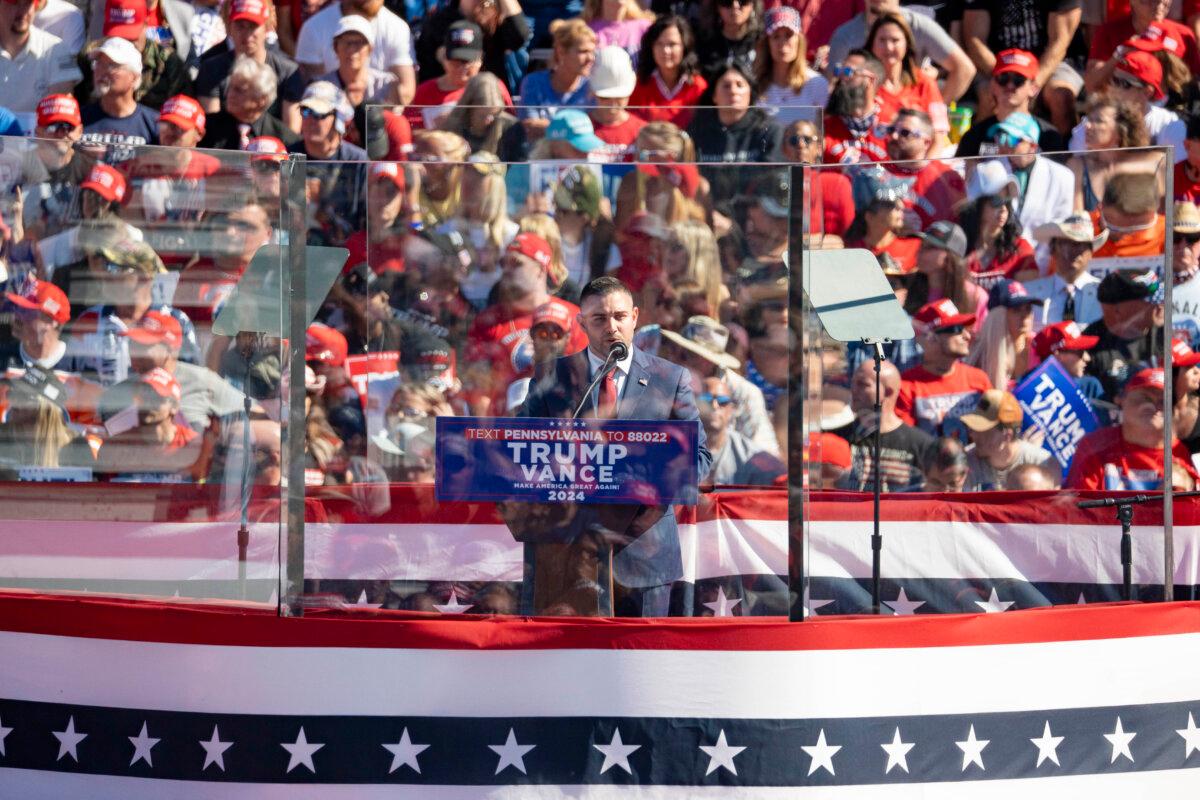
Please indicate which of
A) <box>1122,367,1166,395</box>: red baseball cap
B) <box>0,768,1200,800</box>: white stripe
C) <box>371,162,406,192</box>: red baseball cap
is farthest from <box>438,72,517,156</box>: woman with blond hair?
<box>0,768,1200,800</box>: white stripe

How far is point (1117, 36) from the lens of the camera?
394 inches

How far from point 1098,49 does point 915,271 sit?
511 centimetres

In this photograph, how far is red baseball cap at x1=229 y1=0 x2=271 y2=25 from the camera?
974cm

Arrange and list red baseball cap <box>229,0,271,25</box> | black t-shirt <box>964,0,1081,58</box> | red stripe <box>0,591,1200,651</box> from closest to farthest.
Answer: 1. red stripe <box>0,591,1200,651</box>
2. red baseball cap <box>229,0,271,25</box>
3. black t-shirt <box>964,0,1081,58</box>

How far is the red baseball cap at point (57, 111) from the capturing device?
915 cm

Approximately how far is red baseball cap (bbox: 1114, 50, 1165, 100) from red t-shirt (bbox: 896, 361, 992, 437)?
4.52m

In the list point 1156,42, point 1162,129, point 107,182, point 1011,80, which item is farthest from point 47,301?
point 1156,42

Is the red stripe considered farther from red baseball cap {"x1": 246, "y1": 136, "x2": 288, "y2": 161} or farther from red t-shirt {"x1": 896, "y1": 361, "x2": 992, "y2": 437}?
red baseball cap {"x1": 246, "y1": 136, "x2": 288, "y2": 161}

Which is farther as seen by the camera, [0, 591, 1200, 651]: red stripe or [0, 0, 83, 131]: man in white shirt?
[0, 0, 83, 131]: man in white shirt

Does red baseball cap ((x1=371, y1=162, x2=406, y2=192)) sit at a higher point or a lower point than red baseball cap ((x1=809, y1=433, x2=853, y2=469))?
higher

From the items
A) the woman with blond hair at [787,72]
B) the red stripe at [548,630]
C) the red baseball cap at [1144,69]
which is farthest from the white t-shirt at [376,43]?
the red stripe at [548,630]

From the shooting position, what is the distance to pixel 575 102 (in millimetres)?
9406

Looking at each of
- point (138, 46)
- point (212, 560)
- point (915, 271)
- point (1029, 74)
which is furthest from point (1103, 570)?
point (138, 46)

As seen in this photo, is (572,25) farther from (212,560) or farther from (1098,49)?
(212,560)
